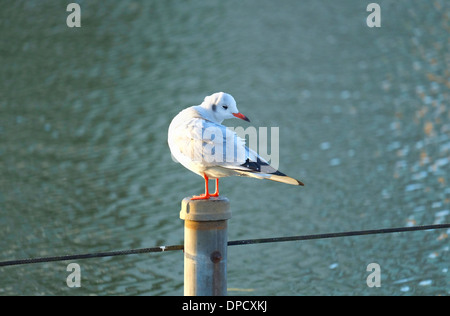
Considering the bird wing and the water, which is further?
the water

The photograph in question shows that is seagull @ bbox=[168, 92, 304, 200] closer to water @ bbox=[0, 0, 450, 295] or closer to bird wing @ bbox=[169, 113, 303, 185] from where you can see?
bird wing @ bbox=[169, 113, 303, 185]

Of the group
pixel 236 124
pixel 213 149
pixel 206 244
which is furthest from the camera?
pixel 236 124

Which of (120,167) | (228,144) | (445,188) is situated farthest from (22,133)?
(228,144)

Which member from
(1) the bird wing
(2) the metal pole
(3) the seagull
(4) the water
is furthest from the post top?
(4) the water

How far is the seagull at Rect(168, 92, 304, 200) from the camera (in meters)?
3.52

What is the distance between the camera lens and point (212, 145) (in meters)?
3.60

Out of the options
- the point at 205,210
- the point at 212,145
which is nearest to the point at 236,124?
the point at 212,145

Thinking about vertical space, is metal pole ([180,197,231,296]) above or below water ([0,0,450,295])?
below

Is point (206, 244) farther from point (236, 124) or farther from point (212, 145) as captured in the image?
point (236, 124)

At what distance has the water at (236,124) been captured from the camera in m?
8.88

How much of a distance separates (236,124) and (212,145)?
1065cm

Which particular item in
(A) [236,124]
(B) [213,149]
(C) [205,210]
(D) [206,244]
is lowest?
(D) [206,244]
